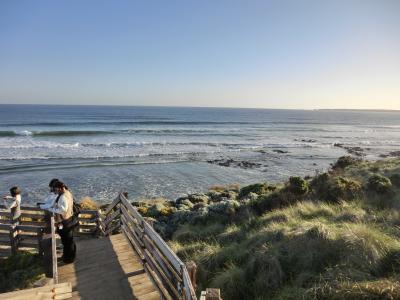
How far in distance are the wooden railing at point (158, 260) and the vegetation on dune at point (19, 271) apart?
2222 millimetres

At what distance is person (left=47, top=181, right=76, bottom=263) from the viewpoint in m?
6.72

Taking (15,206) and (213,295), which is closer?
(213,295)

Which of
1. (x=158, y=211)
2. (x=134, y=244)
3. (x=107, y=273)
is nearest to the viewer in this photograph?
(x=107, y=273)

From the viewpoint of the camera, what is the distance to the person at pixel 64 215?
265 inches

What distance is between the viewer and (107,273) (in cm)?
655

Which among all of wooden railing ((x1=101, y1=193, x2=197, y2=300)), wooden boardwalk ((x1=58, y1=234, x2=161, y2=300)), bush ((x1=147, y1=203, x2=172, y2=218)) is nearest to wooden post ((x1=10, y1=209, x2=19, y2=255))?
wooden boardwalk ((x1=58, y1=234, x2=161, y2=300))

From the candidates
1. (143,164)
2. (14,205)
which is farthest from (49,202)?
(143,164)

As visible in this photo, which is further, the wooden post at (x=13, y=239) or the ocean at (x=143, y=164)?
the ocean at (x=143, y=164)

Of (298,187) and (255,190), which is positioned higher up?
(298,187)

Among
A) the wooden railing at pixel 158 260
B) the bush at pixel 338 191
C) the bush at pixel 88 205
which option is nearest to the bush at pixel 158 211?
the bush at pixel 88 205

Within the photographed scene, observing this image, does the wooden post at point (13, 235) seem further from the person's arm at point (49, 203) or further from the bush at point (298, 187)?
the bush at point (298, 187)

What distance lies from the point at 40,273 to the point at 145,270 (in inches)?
104

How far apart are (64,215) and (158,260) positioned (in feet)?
8.73

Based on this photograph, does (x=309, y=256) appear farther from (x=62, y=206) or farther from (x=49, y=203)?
(x=49, y=203)
